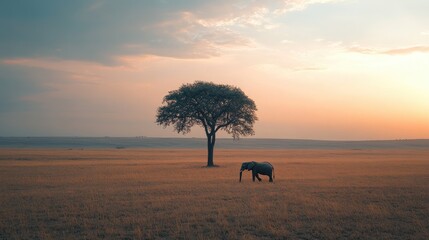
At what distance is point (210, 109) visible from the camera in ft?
151

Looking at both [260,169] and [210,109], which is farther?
[210,109]

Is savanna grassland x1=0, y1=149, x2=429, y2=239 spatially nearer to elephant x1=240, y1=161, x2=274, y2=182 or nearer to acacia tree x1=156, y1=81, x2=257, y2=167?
elephant x1=240, y1=161, x2=274, y2=182

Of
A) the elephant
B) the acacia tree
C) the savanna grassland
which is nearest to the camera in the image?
the savanna grassland

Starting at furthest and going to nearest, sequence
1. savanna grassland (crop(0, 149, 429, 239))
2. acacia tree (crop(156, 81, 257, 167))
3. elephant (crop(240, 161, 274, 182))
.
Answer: acacia tree (crop(156, 81, 257, 167)) → elephant (crop(240, 161, 274, 182)) → savanna grassland (crop(0, 149, 429, 239))

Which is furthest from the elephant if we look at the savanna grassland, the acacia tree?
the acacia tree

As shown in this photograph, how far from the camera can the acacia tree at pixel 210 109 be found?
151 ft

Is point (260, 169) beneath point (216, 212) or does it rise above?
above

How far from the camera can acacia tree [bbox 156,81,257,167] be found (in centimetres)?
4616

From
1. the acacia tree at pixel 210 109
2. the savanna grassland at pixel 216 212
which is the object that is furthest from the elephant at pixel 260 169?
the acacia tree at pixel 210 109

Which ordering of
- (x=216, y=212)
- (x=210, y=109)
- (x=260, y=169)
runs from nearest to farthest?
(x=216, y=212)
(x=260, y=169)
(x=210, y=109)

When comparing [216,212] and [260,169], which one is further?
[260,169]

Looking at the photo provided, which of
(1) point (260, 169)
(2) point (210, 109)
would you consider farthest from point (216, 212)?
(2) point (210, 109)

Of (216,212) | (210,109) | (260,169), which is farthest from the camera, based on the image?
(210,109)

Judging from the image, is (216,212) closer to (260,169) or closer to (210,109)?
(260,169)
